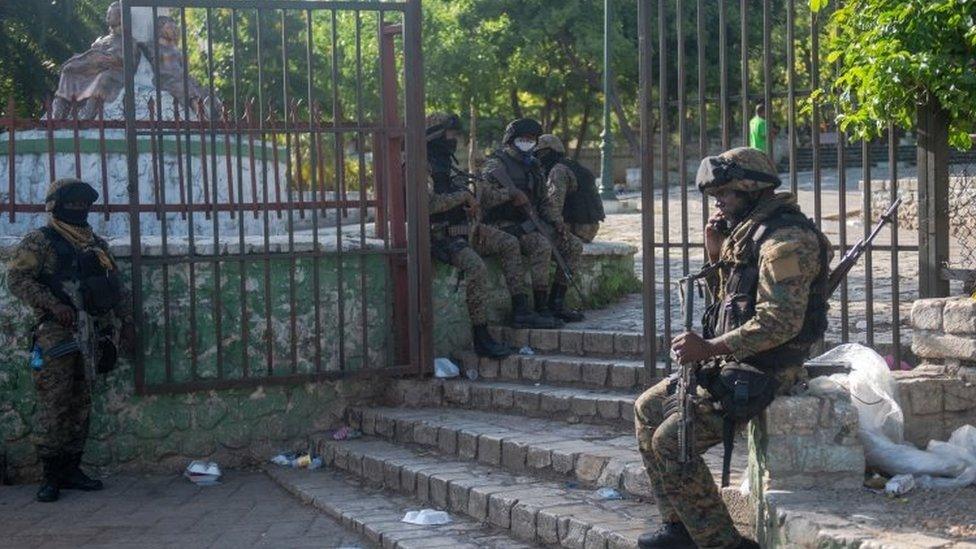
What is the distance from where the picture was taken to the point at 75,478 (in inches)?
337

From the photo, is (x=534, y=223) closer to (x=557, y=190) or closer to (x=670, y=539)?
(x=557, y=190)

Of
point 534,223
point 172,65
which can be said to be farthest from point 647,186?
Result: point 172,65

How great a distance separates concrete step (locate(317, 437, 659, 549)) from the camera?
246 inches

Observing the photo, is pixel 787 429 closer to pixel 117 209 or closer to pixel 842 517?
pixel 842 517

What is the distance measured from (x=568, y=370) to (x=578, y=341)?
0.48m

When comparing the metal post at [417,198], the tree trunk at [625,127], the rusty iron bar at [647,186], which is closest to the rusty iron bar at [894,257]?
the rusty iron bar at [647,186]

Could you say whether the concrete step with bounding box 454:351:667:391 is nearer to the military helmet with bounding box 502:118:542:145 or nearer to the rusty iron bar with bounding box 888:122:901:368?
the rusty iron bar with bounding box 888:122:901:368

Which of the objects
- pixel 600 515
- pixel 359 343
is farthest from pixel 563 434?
pixel 359 343

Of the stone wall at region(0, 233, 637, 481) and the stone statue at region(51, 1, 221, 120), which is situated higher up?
the stone statue at region(51, 1, 221, 120)

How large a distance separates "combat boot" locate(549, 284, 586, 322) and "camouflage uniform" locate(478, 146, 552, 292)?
19cm

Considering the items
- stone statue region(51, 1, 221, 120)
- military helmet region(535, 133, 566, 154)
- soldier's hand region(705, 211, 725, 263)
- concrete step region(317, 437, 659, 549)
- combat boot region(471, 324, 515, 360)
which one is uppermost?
stone statue region(51, 1, 221, 120)

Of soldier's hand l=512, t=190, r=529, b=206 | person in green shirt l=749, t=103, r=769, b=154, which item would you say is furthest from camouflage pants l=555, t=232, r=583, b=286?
person in green shirt l=749, t=103, r=769, b=154

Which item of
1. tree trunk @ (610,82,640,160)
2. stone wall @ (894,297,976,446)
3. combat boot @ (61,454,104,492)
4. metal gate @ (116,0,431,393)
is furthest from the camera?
tree trunk @ (610,82,640,160)

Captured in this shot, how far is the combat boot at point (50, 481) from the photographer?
8.27 metres
